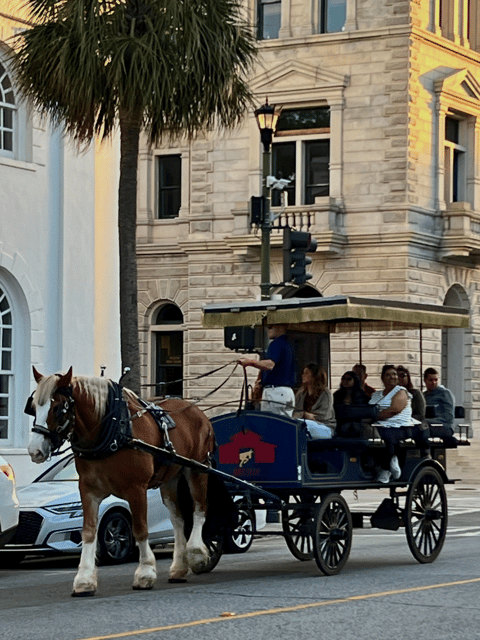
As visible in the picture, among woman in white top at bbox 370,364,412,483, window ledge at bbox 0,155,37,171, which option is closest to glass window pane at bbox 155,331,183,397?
window ledge at bbox 0,155,37,171

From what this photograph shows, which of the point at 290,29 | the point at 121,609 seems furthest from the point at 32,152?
the point at 290,29

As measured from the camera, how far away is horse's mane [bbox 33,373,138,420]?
12.4 metres

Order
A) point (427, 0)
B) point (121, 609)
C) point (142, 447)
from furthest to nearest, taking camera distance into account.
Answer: point (427, 0), point (142, 447), point (121, 609)

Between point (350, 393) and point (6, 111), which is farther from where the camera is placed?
point (6, 111)

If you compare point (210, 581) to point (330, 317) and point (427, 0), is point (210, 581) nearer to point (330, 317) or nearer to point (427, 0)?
point (330, 317)

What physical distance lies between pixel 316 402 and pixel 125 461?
2957mm

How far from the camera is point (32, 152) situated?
24.1m

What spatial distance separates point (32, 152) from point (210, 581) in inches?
471

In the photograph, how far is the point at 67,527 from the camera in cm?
1658

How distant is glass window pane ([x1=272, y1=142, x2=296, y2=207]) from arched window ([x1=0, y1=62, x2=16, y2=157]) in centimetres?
1815

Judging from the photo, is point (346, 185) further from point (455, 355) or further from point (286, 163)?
point (455, 355)

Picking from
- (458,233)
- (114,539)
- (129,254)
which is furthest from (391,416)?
(458,233)

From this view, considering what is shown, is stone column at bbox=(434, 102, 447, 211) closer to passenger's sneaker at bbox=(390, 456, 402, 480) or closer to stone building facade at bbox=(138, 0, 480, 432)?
stone building facade at bbox=(138, 0, 480, 432)

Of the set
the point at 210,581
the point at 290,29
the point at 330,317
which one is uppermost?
the point at 290,29
